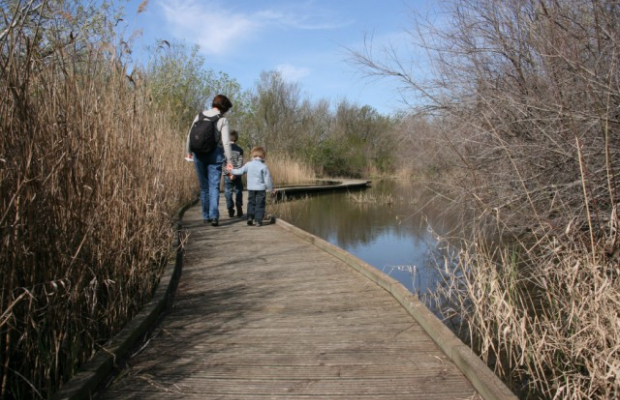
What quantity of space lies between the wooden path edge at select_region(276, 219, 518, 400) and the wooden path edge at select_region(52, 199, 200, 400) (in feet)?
5.54

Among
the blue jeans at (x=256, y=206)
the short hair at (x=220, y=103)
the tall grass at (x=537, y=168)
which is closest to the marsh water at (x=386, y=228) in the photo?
the tall grass at (x=537, y=168)

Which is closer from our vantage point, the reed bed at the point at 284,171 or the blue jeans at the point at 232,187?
the blue jeans at the point at 232,187

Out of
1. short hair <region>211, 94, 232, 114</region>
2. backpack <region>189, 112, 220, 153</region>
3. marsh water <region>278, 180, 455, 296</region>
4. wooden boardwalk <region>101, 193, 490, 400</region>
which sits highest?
short hair <region>211, 94, 232, 114</region>

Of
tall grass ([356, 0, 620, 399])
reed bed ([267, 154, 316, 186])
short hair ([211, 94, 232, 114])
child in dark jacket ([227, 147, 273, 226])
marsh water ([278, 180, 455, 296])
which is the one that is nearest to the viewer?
tall grass ([356, 0, 620, 399])

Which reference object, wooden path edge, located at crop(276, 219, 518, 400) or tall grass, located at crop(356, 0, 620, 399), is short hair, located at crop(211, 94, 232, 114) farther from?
wooden path edge, located at crop(276, 219, 518, 400)

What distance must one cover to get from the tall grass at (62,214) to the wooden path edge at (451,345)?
5.99 feet

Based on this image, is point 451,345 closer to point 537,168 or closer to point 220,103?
point 537,168

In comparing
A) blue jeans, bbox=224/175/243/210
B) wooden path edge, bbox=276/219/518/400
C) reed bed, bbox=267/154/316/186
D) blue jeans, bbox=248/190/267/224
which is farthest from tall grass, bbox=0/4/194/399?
reed bed, bbox=267/154/316/186

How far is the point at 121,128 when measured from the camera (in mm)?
3715

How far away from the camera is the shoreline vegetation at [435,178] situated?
86.4 inches

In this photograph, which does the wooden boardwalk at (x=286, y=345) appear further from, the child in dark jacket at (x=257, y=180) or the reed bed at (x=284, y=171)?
the reed bed at (x=284, y=171)

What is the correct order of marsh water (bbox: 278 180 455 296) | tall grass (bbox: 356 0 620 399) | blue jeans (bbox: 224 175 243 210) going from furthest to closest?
blue jeans (bbox: 224 175 243 210)
marsh water (bbox: 278 180 455 296)
tall grass (bbox: 356 0 620 399)

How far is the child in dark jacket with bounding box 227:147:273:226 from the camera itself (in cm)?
686

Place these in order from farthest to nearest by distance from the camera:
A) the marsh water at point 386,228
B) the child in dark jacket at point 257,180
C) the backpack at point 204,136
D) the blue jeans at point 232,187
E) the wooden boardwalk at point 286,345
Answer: the blue jeans at point 232,187 → the child in dark jacket at point 257,180 → the marsh water at point 386,228 → the backpack at point 204,136 → the wooden boardwalk at point 286,345
